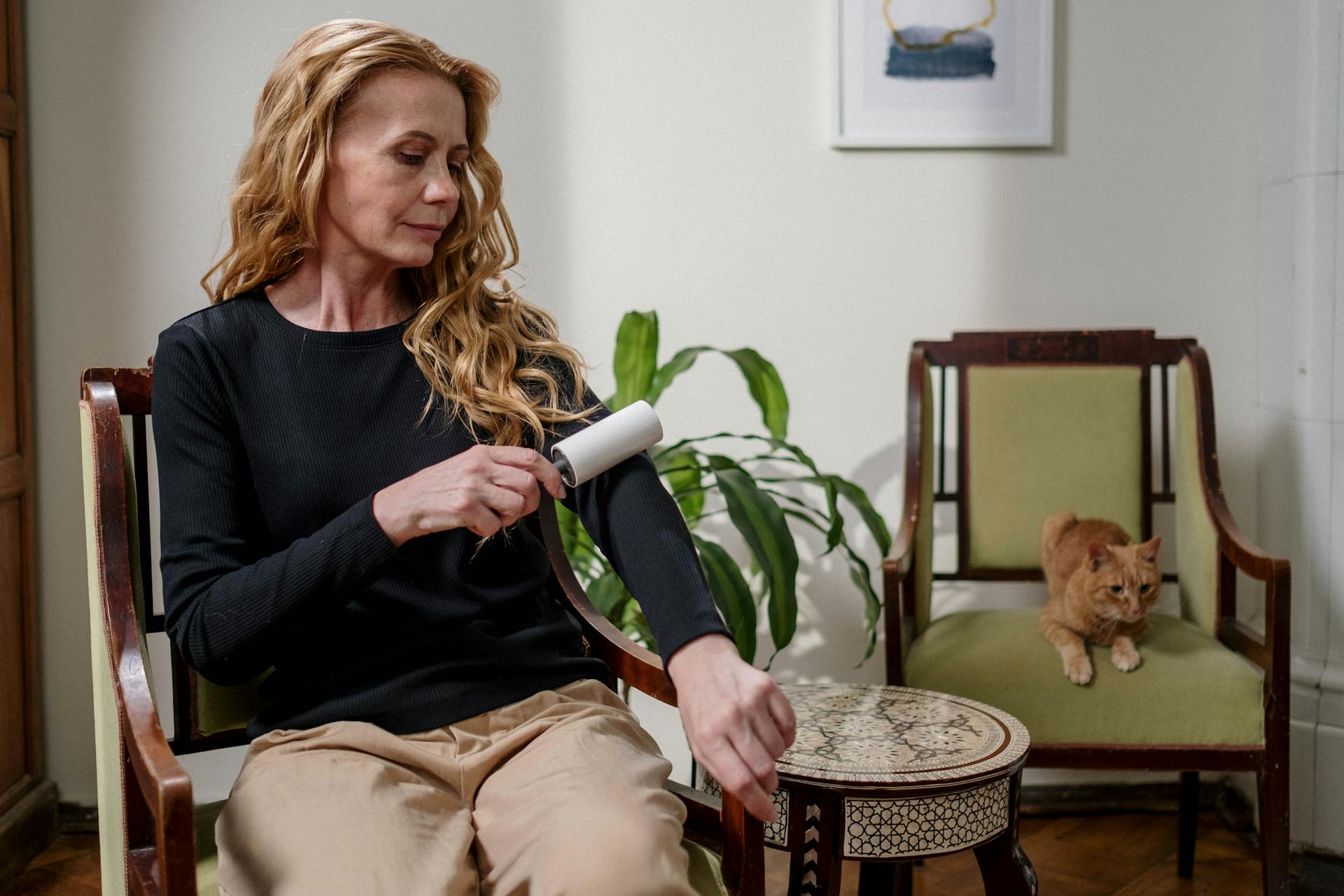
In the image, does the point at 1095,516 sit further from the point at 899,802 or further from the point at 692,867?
the point at 692,867

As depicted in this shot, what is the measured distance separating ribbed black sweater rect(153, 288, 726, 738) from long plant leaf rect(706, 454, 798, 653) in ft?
2.31

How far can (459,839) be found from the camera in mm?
1115

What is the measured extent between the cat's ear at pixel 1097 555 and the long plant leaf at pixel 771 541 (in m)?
0.52

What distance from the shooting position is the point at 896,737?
159 centimetres

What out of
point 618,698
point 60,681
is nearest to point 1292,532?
point 618,698

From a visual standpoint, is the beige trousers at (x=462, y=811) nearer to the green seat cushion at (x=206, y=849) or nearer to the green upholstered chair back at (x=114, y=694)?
the green seat cushion at (x=206, y=849)

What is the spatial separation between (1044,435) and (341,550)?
1.64m

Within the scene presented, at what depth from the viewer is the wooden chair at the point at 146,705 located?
1.05 m

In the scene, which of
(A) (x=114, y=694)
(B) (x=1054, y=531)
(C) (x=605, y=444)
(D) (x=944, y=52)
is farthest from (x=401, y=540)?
(D) (x=944, y=52)

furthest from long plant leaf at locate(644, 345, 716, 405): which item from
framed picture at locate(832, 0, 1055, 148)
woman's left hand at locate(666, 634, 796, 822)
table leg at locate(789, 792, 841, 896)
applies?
woman's left hand at locate(666, 634, 796, 822)

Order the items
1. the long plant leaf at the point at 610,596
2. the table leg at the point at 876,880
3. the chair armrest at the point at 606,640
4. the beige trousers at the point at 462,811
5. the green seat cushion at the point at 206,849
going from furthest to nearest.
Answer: the long plant leaf at the point at 610,596 < the table leg at the point at 876,880 < the chair armrest at the point at 606,640 < the green seat cushion at the point at 206,849 < the beige trousers at the point at 462,811

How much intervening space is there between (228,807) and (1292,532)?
85.9 inches

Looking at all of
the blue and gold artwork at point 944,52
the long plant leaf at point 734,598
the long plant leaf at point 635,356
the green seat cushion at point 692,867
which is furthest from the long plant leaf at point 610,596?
the blue and gold artwork at point 944,52

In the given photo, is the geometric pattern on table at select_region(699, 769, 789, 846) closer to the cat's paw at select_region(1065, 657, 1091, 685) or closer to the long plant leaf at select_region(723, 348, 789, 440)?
the cat's paw at select_region(1065, 657, 1091, 685)
